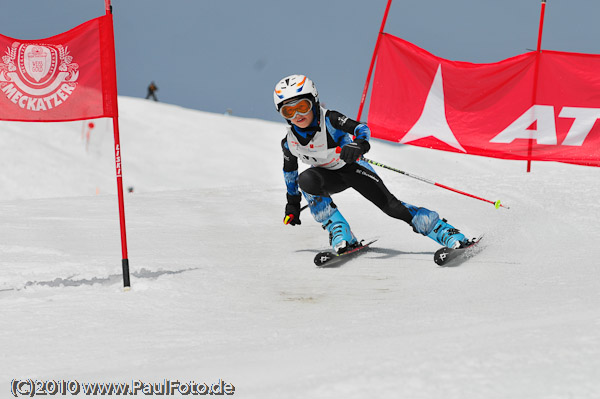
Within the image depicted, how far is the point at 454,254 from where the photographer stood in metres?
5.28

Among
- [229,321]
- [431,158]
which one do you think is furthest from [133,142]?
[229,321]

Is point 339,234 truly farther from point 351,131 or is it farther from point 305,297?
point 305,297

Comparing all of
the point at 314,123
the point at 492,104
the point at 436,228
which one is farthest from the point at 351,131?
the point at 492,104

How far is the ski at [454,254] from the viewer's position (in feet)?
17.1

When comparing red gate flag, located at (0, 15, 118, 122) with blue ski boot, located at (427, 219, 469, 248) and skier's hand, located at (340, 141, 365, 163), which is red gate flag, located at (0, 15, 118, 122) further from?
blue ski boot, located at (427, 219, 469, 248)

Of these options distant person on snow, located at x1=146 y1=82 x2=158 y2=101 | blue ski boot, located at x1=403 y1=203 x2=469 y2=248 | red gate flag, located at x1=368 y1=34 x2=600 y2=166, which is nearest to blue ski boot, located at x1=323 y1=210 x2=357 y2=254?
blue ski boot, located at x1=403 y1=203 x2=469 y2=248

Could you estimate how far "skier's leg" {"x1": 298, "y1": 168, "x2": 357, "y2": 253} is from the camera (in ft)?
18.6

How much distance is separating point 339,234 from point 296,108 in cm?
114

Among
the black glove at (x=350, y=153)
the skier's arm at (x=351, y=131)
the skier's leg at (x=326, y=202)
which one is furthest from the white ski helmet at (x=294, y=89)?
the skier's leg at (x=326, y=202)

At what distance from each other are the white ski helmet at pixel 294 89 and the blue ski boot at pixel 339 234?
41.0 inches

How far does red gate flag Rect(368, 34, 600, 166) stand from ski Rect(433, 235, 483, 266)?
3793 mm

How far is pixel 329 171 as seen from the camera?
18.8ft

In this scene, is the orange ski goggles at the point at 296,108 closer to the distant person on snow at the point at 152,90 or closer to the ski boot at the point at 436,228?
the ski boot at the point at 436,228

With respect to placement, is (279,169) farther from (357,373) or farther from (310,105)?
(357,373)
